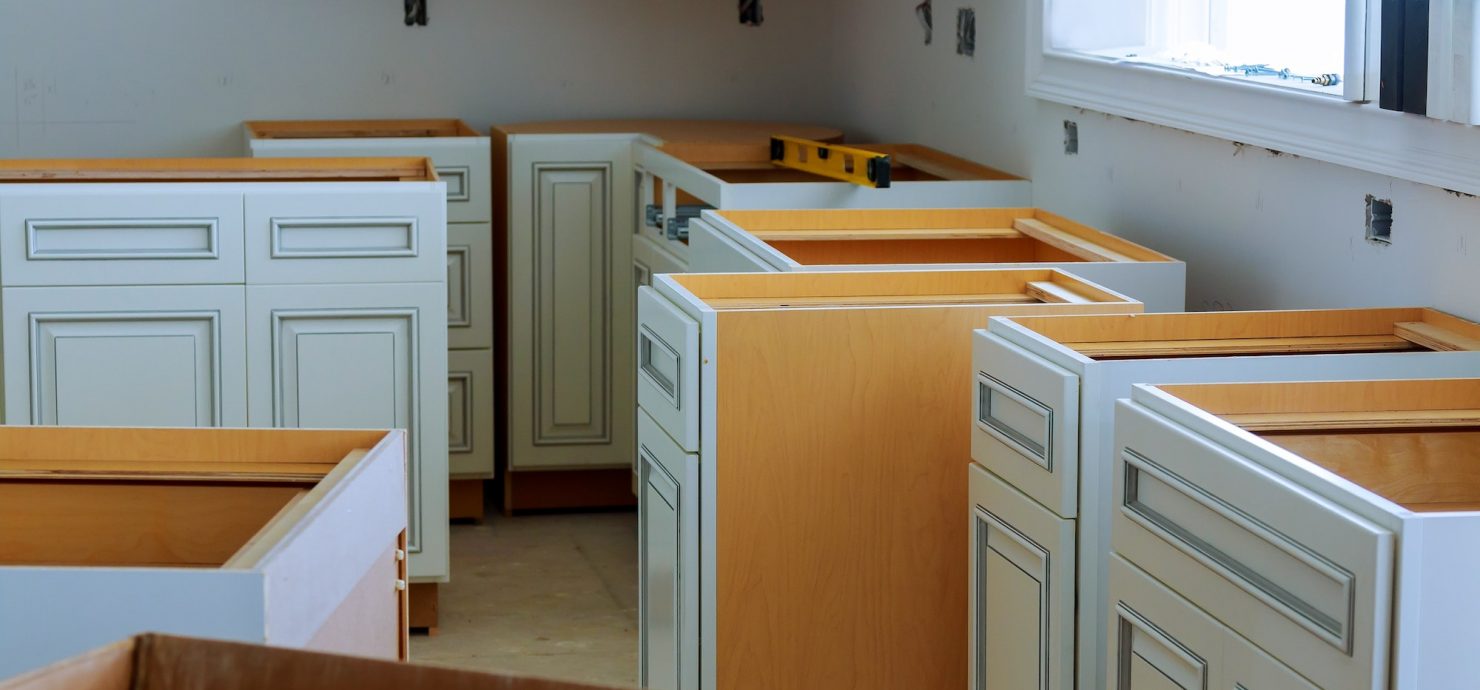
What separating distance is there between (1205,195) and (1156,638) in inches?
46.7

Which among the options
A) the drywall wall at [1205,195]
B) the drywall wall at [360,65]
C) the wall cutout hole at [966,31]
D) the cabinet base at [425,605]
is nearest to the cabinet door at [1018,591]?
the drywall wall at [1205,195]

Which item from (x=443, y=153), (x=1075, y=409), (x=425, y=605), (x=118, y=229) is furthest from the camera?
(x=443, y=153)

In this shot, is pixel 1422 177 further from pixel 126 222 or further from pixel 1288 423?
pixel 126 222

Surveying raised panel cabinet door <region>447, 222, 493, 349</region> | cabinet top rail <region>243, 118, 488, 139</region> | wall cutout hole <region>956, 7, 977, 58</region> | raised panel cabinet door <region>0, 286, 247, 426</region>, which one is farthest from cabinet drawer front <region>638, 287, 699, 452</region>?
cabinet top rail <region>243, 118, 488, 139</region>

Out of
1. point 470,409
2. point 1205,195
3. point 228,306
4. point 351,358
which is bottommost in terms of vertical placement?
point 470,409

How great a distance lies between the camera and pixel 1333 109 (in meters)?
2.09

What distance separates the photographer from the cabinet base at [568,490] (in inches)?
165

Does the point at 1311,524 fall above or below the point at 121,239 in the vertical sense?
below

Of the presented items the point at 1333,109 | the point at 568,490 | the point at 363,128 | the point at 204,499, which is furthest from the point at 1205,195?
the point at 363,128

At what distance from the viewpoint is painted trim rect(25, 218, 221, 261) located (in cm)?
292

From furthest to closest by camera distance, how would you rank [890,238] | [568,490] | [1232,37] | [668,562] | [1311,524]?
1. [568,490]
2. [890,238]
3. [1232,37]
4. [668,562]
5. [1311,524]

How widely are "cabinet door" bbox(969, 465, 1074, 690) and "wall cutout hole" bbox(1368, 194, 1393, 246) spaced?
0.63 meters

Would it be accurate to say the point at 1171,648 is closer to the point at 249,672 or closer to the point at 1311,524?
the point at 1311,524

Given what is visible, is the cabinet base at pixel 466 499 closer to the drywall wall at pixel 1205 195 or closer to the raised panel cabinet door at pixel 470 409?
the raised panel cabinet door at pixel 470 409
